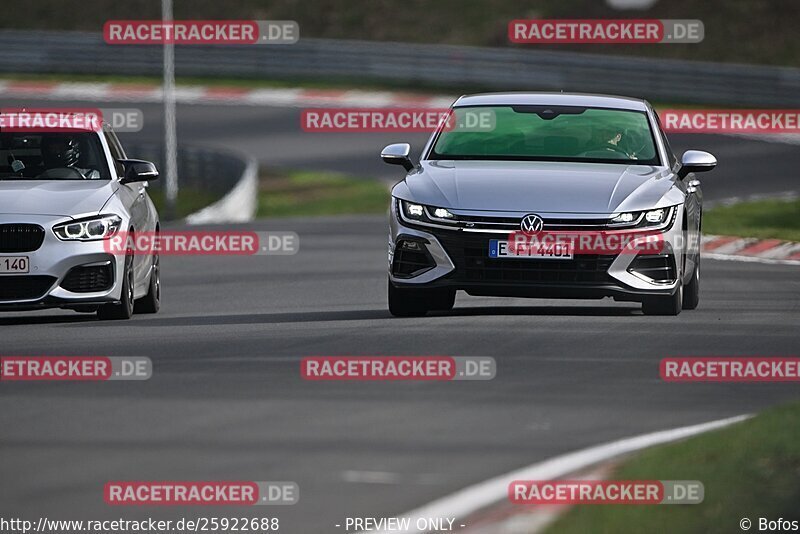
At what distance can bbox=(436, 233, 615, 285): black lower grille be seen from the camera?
40.7 ft

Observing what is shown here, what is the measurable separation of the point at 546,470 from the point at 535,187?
490cm

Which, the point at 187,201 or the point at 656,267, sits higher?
the point at 656,267

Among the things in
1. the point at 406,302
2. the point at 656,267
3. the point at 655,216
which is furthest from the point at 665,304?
the point at 406,302

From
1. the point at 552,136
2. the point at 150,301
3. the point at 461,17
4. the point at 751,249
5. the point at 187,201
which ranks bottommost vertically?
Answer: the point at 187,201

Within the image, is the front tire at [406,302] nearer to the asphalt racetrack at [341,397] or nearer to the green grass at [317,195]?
the asphalt racetrack at [341,397]

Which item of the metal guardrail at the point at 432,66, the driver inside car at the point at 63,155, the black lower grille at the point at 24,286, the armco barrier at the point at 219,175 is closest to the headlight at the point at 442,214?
the black lower grille at the point at 24,286

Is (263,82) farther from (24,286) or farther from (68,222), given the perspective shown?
(24,286)

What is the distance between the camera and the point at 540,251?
12.4 m

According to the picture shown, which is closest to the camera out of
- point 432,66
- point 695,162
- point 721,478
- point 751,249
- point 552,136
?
point 721,478

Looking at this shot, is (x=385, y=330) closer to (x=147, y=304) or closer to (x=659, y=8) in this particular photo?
(x=147, y=304)

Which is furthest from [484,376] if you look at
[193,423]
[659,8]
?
[659,8]

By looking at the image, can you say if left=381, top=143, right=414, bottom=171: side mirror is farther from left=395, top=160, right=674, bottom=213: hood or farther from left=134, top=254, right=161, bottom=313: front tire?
left=134, top=254, right=161, bottom=313: front tire

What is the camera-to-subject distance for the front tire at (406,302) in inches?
513

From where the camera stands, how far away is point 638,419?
30.2ft
